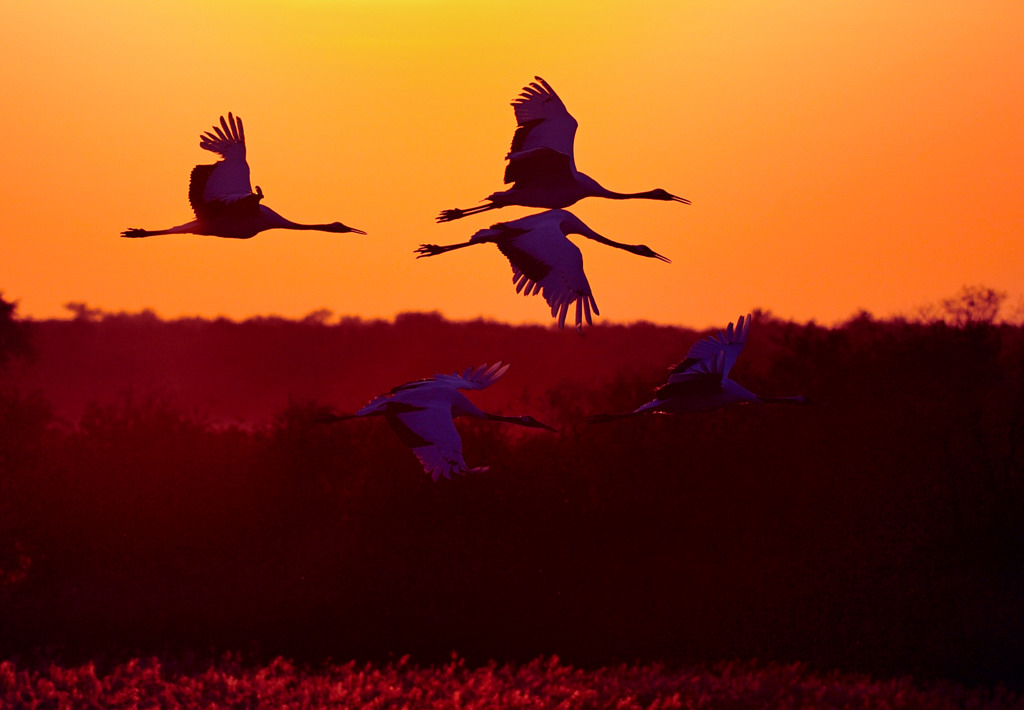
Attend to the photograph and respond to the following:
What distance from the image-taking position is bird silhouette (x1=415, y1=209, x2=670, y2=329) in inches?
266

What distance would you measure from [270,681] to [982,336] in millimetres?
27033

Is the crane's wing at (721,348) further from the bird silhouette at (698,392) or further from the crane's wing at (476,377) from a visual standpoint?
the crane's wing at (476,377)

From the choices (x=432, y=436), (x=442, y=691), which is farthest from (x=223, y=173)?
(x=442, y=691)

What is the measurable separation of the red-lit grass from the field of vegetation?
4.72 metres

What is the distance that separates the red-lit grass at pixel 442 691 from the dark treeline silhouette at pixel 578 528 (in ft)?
18.9

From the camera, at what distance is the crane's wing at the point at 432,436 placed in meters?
6.76

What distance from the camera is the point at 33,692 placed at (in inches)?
779

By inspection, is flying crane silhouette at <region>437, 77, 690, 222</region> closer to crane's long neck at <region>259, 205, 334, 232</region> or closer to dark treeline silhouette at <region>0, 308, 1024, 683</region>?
crane's long neck at <region>259, 205, 334, 232</region>

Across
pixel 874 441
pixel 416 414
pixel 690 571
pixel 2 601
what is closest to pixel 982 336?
pixel 874 441

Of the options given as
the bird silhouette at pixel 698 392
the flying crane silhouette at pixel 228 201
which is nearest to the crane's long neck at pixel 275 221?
the flying crane silhouette at pixel 228 201

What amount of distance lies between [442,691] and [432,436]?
14053mm

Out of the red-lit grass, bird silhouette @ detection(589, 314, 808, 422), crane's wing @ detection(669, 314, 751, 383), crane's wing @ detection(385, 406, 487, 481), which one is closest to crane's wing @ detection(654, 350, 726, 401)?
bird silhouette @ detection(589, 314, 808, 422)

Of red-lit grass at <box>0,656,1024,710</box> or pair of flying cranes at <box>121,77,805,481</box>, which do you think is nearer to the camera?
pair of flying cranes at <box>121,77,805,481</box>

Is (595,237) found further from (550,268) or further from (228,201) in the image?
(228,201)
